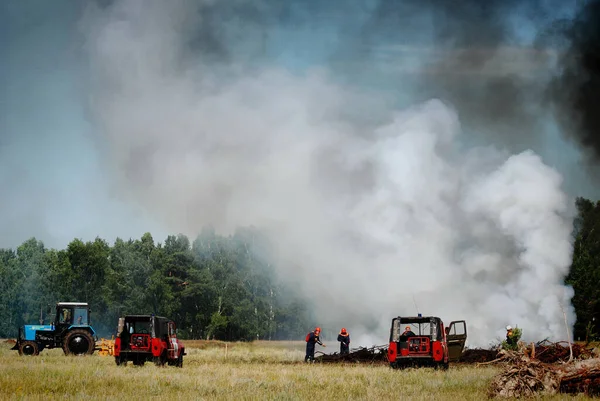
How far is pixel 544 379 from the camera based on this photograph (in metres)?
18.1

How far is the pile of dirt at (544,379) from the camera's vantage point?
1762 centimetres

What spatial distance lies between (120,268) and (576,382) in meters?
93.0

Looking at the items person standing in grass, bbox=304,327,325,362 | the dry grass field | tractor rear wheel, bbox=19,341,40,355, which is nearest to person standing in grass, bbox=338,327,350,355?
person standing in grass, bbox=304,327,325,362

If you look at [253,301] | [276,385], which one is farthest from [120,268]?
[276,385]

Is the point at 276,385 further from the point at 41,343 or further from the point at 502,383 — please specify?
the point at 41,343

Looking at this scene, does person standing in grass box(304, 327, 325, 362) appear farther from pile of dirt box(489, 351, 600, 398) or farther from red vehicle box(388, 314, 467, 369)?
pile of dirt box(489, 351, 600, 398)

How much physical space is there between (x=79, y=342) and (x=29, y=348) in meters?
3.39

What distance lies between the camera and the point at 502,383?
17.9 metres

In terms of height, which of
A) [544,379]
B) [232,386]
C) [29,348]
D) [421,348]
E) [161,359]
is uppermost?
[544,379]

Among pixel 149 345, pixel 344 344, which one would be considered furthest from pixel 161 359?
pixel 344 344

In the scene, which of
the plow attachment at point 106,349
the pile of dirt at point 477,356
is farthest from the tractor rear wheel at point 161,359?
the pile of dirt at point 477,356

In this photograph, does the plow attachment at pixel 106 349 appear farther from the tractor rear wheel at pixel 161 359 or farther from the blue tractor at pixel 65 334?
the tractor rear wheel at pixel 161 359

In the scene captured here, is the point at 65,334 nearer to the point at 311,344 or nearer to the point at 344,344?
the point at 311,344

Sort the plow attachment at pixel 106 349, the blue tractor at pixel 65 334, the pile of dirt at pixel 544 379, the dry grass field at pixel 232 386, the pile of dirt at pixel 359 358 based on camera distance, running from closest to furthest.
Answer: the dry grass field at pixel 232 386 → the pile of dirt at pixel 544 379 → the pile of dirt at pixel 359 358 → the blue tractor at pixel 65 334 → the plow attachment at pixel 106 349
